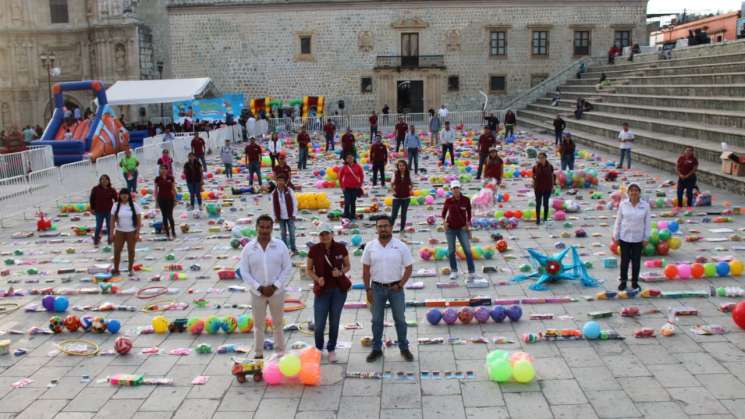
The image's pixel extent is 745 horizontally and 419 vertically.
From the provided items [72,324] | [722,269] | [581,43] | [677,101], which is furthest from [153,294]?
[581,43]

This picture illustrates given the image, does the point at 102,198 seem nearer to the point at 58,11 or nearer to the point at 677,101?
the point at 677,101

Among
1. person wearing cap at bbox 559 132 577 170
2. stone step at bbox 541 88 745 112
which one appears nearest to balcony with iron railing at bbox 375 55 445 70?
stone step at bbox 541 88 745 112

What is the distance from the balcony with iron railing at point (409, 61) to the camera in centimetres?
4378

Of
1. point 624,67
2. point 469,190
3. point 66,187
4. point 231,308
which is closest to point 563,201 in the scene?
point 469,190

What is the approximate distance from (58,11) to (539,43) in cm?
3039

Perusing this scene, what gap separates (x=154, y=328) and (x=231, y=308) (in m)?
1.16

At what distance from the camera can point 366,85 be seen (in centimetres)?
4447

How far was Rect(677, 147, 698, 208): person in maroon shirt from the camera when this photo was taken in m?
14.7

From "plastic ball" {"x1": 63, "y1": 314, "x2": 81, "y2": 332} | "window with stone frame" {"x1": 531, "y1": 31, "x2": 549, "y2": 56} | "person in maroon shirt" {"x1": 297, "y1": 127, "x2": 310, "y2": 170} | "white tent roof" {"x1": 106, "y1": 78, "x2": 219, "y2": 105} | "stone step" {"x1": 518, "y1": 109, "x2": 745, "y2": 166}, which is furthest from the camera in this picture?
"window with stone frame" {"x1": 531, "y1": 31, "x2": 549, "y2": 56}

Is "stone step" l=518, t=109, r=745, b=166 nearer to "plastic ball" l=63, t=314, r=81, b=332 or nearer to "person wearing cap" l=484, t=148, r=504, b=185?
"person wearing cap" l=484, t=148, r=504, b=185

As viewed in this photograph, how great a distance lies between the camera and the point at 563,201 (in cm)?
1602

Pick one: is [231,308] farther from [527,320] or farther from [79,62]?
[79,62]

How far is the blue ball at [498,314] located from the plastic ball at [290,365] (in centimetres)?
277

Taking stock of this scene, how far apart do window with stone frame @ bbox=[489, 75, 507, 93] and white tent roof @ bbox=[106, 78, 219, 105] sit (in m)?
18.9
